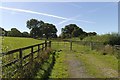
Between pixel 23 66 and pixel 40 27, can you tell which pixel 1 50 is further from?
pixel 40 27

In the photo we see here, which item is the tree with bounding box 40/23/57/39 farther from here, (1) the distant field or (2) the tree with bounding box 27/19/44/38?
(1) the distant field

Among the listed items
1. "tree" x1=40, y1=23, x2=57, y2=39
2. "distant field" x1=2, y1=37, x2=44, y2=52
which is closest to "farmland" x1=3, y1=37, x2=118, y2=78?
"distant field" x1=2, y1=37, x2=44, y2=52

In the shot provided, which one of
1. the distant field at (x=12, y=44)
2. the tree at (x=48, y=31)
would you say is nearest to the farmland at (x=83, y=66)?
the distant field at (x=12, y=44)

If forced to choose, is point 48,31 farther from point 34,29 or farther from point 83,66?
point 83,66

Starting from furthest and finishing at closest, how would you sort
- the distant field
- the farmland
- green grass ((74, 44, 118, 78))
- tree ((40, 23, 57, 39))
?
tree ((40, 23, 57, 39)), green grass ((74, 44, 118, 78)), the farmland, the distant field

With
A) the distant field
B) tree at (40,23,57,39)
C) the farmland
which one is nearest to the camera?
the distant field

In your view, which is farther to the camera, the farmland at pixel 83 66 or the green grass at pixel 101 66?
the green grass at pixel 101 66

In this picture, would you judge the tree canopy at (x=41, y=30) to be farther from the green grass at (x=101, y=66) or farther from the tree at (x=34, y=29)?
the green grass at (x=101, y=66)

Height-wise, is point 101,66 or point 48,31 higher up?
point 48,31

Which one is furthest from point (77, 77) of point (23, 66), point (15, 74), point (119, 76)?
point (15, 74)

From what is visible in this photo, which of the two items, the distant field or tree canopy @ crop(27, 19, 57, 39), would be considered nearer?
the distant field

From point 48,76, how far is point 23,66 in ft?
5.90

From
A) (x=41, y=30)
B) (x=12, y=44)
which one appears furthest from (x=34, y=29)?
(x=12, y=44)

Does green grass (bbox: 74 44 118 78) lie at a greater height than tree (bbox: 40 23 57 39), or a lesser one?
lesser
